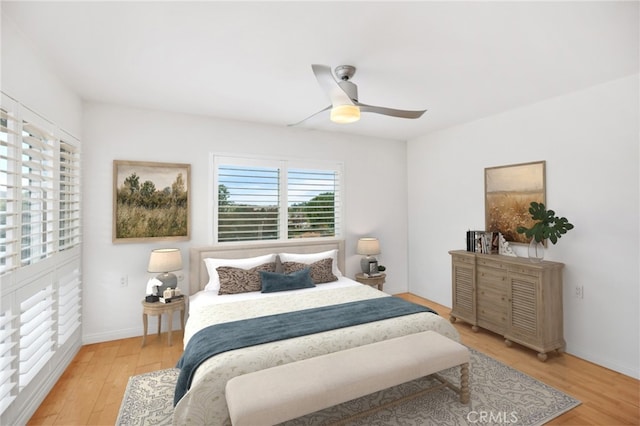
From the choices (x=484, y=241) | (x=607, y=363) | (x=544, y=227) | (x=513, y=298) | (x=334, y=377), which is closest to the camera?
(x=334, y=377)

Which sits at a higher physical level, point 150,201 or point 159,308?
point 150,201

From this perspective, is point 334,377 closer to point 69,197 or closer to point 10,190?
point 10,190

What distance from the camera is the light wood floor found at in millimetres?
2332

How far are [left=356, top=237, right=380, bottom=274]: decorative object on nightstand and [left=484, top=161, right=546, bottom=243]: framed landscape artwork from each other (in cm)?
157

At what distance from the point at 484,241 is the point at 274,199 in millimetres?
2896

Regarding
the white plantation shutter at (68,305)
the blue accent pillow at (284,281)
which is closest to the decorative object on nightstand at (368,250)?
the blue accent pillow at (284,281)

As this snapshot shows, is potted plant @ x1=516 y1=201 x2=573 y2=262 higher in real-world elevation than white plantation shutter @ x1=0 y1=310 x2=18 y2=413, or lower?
higher

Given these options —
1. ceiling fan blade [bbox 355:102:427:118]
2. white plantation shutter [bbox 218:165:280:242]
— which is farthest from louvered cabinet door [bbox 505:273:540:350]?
white plantation shutter [bbox 218:165:280:242]

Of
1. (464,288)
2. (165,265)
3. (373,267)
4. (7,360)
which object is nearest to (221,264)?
(165,265)

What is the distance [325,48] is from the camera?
236 centimetres

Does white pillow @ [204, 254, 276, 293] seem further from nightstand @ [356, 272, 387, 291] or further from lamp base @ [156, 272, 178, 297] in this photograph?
nightstand @ [356, 272, 387, 291]

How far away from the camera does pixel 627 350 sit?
2.91 m

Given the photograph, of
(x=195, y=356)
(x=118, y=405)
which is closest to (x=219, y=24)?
(x=195, y=356)

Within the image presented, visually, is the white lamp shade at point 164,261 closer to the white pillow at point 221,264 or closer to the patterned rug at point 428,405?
the white pillow at point 221,264
